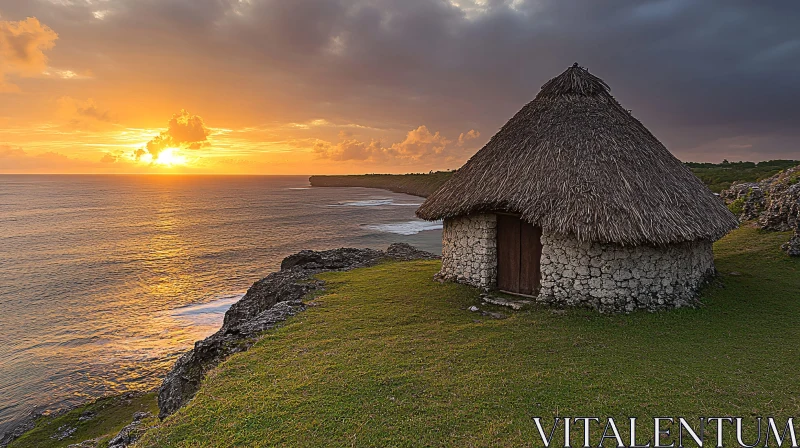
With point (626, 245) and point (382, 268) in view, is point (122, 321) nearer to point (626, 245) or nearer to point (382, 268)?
point (382, 268)

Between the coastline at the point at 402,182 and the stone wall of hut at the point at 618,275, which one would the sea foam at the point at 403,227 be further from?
the stone wall of hut at the point at 618,275

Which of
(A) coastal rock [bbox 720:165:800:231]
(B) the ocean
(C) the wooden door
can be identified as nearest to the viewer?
(C) the wooden door

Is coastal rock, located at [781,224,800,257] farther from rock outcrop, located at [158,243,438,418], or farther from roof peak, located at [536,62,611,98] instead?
rock outcrop, located at [158,243,438,418]

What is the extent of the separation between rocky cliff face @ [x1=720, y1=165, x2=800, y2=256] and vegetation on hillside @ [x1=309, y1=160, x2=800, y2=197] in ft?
49.2

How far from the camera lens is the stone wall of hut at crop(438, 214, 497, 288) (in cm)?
1370

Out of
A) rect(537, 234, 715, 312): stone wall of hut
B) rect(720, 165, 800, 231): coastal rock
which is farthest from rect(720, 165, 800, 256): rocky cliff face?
rect(537, 234, 715, 312): stone wall of hut

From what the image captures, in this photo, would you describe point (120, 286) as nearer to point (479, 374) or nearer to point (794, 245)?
point (479, 374)

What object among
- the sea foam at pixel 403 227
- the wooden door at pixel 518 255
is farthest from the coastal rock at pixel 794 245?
the sea foam at pixel 403 227

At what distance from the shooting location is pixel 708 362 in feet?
28.9

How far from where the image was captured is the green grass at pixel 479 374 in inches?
272

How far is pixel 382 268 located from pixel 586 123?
410 inches

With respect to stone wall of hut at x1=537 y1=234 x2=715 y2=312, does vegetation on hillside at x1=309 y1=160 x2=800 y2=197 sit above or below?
above

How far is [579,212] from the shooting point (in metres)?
11.5

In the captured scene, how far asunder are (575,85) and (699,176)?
128ft
